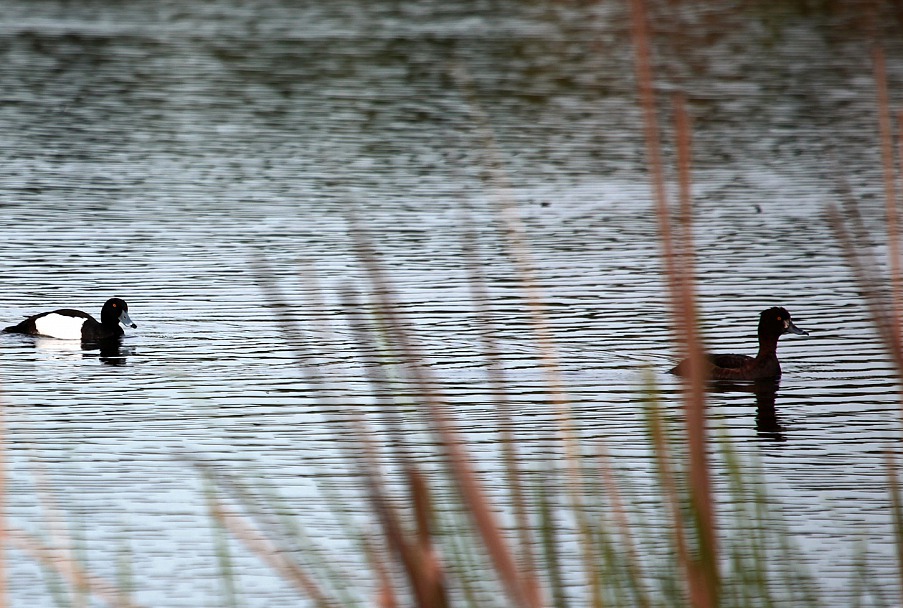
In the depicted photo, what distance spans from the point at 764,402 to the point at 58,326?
230 inches

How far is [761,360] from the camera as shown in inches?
549

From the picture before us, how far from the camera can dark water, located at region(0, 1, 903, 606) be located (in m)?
10.4

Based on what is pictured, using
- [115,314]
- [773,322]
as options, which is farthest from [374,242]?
[773,322]

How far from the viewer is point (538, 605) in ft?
13.8

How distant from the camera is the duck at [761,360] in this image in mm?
13836

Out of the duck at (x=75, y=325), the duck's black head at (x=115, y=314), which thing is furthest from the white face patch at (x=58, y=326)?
the duck's black head at (x=115, y=314)

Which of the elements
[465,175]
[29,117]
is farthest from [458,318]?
[29,117]

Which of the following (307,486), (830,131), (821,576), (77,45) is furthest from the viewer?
(77,45)

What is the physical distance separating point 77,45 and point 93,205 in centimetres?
1731

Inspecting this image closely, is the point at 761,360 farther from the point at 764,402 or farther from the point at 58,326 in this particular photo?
the point at 58,326

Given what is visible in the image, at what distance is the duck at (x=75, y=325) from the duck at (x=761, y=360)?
4.77 meters

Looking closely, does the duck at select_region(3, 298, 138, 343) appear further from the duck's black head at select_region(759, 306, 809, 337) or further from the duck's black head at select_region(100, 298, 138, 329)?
the duck's black head at select_region(759, 306, 809, 337)

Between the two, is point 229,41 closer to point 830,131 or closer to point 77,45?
point 77,45

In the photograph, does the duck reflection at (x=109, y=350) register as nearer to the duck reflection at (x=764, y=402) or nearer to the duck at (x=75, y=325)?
the duck at (x=75, y=325)
